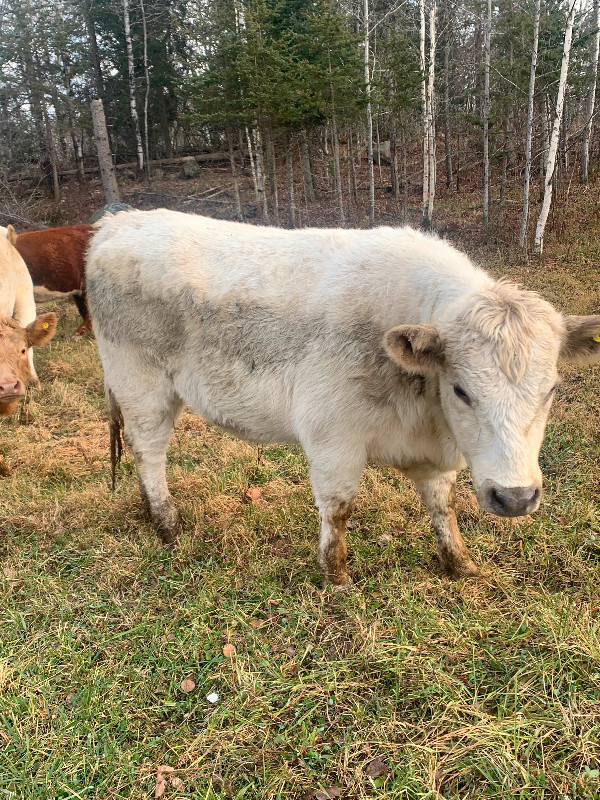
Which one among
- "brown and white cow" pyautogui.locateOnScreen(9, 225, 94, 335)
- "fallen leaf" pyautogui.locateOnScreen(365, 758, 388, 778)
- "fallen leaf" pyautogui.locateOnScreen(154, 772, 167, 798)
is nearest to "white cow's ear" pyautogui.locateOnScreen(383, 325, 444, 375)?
"fallen leaf" pyautogui.locateOnScreen(365, 758, 388, 778)

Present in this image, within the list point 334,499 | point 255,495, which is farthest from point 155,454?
point 334,499

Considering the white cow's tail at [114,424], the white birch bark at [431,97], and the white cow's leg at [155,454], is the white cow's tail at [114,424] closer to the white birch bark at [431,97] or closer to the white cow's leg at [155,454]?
the white cow's leg at [155,454]

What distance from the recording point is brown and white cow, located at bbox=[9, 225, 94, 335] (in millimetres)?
10414

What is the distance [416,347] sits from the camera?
255cm

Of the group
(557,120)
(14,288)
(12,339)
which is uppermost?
(557,120)

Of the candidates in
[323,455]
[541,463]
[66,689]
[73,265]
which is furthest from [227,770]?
[73,265]

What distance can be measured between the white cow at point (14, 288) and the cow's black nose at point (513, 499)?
20.4 feet

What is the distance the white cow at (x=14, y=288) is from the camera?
6.88m

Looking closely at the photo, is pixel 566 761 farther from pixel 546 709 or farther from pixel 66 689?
pixel 66 689

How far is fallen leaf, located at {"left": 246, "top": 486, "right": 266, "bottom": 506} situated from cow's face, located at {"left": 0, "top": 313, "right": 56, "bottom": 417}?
2.35 metres

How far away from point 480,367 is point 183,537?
273 cm

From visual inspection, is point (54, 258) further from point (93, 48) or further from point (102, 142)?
point (93, 48)

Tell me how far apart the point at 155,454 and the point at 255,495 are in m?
1.03

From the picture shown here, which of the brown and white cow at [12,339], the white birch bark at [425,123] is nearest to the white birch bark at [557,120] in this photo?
the white birch bark at [425,123]
